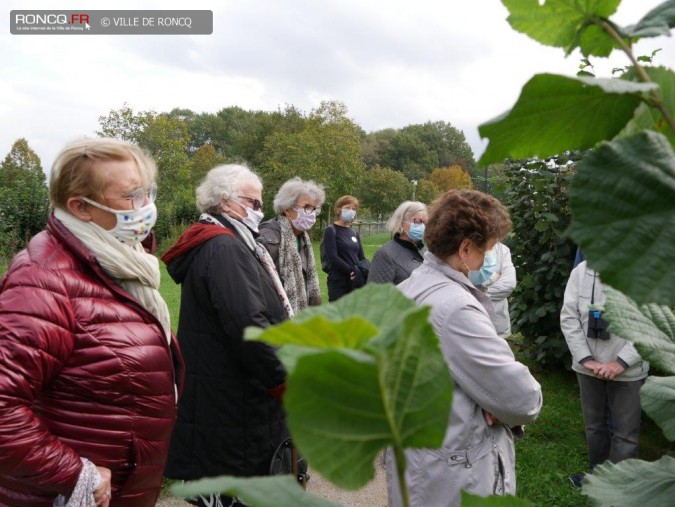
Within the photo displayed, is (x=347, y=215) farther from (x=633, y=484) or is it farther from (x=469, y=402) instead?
(x=633, y=484)

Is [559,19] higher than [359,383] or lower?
higher

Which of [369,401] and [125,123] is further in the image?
[125,123]

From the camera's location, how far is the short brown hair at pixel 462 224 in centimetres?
240

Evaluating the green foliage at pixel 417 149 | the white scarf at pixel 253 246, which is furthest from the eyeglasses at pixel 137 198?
the green foliage at pixel 417 149

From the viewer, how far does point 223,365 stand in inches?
107

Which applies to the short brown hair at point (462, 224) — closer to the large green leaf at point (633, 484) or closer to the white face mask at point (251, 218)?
the white face mask at point (251, 218)

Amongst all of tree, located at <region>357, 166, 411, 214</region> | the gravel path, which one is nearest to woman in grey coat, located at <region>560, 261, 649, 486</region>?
the gravel path

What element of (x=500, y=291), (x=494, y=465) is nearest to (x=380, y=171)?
(x=500, y=291)

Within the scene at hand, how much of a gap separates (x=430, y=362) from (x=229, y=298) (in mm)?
2314

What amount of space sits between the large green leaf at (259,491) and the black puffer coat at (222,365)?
223 cm

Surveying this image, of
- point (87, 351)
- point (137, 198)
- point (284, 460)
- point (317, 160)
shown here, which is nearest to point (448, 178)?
point (317, 160)

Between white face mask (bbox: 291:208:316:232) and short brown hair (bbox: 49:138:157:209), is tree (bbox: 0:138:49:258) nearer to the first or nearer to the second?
white face mask (bbox: 291:208:316:232)

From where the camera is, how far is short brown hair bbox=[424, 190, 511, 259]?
2.40 m

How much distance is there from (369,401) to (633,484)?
1.73 ft
